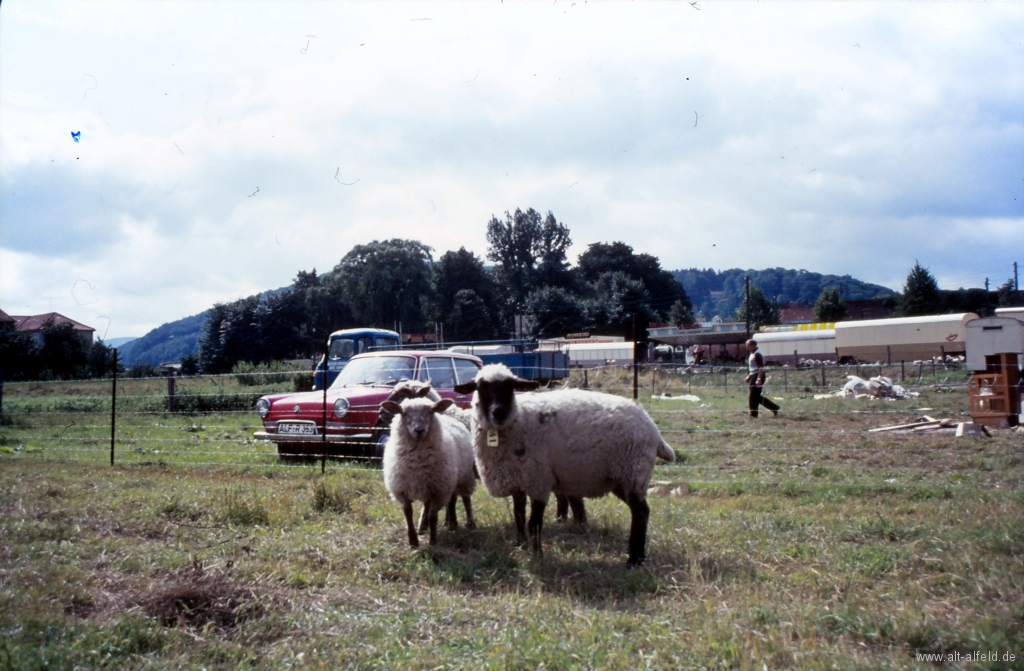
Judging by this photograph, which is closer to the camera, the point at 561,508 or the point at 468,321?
the point at 561,508

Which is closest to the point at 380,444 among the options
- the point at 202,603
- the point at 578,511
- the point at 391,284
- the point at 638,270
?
the point at 578,511

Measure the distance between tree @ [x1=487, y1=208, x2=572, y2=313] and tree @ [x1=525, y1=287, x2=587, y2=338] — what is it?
78 centimetres

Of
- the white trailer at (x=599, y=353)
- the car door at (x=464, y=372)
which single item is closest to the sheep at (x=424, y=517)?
the car door at (x=464, y=372)

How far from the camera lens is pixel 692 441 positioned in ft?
41.0

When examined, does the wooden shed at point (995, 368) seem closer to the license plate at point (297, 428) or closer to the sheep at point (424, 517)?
the sheep at point (424, 517)

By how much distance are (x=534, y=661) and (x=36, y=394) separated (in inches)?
920

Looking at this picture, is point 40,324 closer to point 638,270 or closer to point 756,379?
point 756,379

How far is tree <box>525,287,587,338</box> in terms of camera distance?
42.9m

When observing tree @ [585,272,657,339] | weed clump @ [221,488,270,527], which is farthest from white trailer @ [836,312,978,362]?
weed clump @ [221,488,270,527]

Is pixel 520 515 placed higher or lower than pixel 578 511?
higher

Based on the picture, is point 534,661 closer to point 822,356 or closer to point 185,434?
point 185,434

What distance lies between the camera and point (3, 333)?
21.5m

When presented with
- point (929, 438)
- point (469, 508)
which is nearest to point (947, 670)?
point (469, 508)

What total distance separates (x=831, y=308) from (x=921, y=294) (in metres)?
12.4
